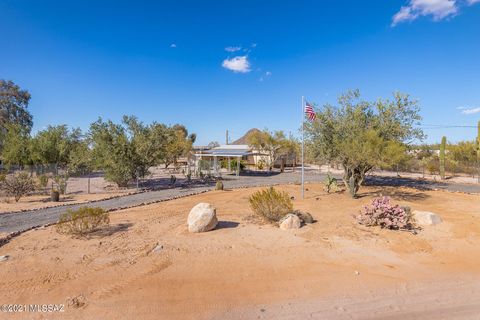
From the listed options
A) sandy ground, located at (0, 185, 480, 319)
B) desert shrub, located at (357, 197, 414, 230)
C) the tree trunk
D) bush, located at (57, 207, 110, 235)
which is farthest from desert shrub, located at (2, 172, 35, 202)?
the tree trunk

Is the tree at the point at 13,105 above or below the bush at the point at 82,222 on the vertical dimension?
above

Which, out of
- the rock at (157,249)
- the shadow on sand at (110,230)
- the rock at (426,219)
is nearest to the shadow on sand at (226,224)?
the rock at (157,249)

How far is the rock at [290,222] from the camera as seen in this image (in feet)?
29.8

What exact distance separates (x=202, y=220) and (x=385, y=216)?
254 inches

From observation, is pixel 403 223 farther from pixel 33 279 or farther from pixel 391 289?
pixel 33 279

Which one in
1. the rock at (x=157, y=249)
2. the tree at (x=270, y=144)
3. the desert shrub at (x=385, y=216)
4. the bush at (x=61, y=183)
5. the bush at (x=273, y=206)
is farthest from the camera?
the tree at (x=270, y=144)

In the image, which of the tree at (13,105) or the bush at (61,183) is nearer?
the bush at (61,183)

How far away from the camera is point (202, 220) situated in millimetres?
8805

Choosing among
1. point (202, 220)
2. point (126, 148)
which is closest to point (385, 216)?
point (202, 220)

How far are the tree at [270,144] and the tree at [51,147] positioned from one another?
23311mm

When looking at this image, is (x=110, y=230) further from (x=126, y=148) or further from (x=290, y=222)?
(x=126, y=148)

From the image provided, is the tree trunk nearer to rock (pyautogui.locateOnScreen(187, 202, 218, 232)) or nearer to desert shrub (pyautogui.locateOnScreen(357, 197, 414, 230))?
desert shrub (pyautogui.locateOnScreen(357, 197, 414, 230))

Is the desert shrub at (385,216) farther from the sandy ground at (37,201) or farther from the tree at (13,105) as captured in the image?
the tree at (13,105)

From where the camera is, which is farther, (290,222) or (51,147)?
(51,147)
